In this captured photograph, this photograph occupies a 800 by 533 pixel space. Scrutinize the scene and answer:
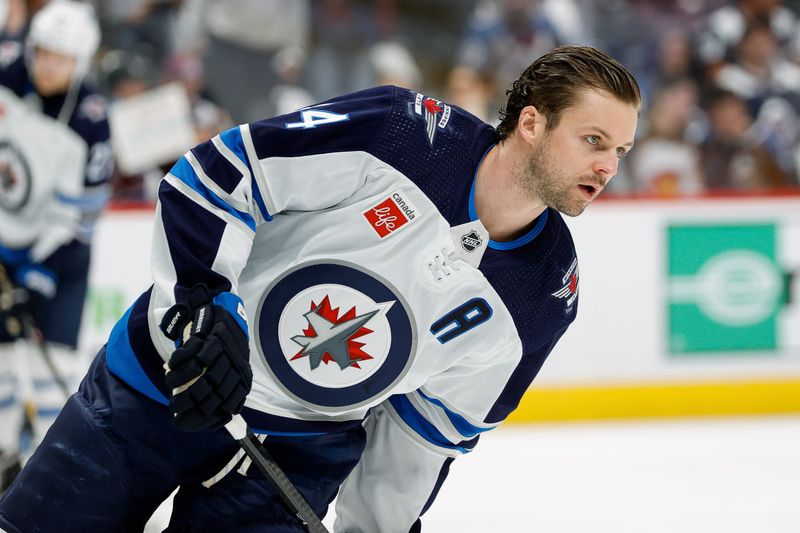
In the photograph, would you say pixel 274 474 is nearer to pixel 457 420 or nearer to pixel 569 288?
pixel 457 420

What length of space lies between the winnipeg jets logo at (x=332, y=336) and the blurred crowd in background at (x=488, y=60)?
9.63ft

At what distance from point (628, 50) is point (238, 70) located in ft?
6.17

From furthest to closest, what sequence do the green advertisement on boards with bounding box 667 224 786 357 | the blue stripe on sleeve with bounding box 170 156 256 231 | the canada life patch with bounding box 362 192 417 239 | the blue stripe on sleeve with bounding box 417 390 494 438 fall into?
the green advertisement on boards with bounding box 667 224 786 357, the blue stripe on sleeve with bounding box 417 390 494 438, the canada life patch with bounding box 362 192 417 239, the blue stripe on sleeve with bounding box 170 156 256 231

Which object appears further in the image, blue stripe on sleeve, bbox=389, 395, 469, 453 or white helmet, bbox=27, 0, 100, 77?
white helmet, bbox=27, 0, 100, 77

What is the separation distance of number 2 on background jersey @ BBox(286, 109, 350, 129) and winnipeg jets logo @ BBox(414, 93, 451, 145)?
0.12 meters

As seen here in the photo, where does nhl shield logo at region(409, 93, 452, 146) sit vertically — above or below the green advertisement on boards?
above

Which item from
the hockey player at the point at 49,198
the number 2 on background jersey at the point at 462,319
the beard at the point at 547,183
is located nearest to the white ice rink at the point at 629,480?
the hockey player at the point at 49,198

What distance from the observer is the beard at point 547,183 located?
1.69 metres

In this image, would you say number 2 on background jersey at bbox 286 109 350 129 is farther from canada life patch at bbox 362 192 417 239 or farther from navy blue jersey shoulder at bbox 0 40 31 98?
navy blue jersey shoulder at bbox 0 40 31 98

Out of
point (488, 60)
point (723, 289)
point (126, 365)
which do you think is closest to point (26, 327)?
point (126, 365)

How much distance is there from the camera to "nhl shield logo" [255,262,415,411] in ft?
5.62

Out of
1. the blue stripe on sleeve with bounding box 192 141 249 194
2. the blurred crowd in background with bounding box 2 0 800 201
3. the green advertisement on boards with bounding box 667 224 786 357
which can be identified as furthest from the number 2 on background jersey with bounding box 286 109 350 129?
the green advertisement on boards with bounding box 667 224 786 357

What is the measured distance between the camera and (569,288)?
181 cm

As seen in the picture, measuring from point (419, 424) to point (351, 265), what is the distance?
1.21 feet
